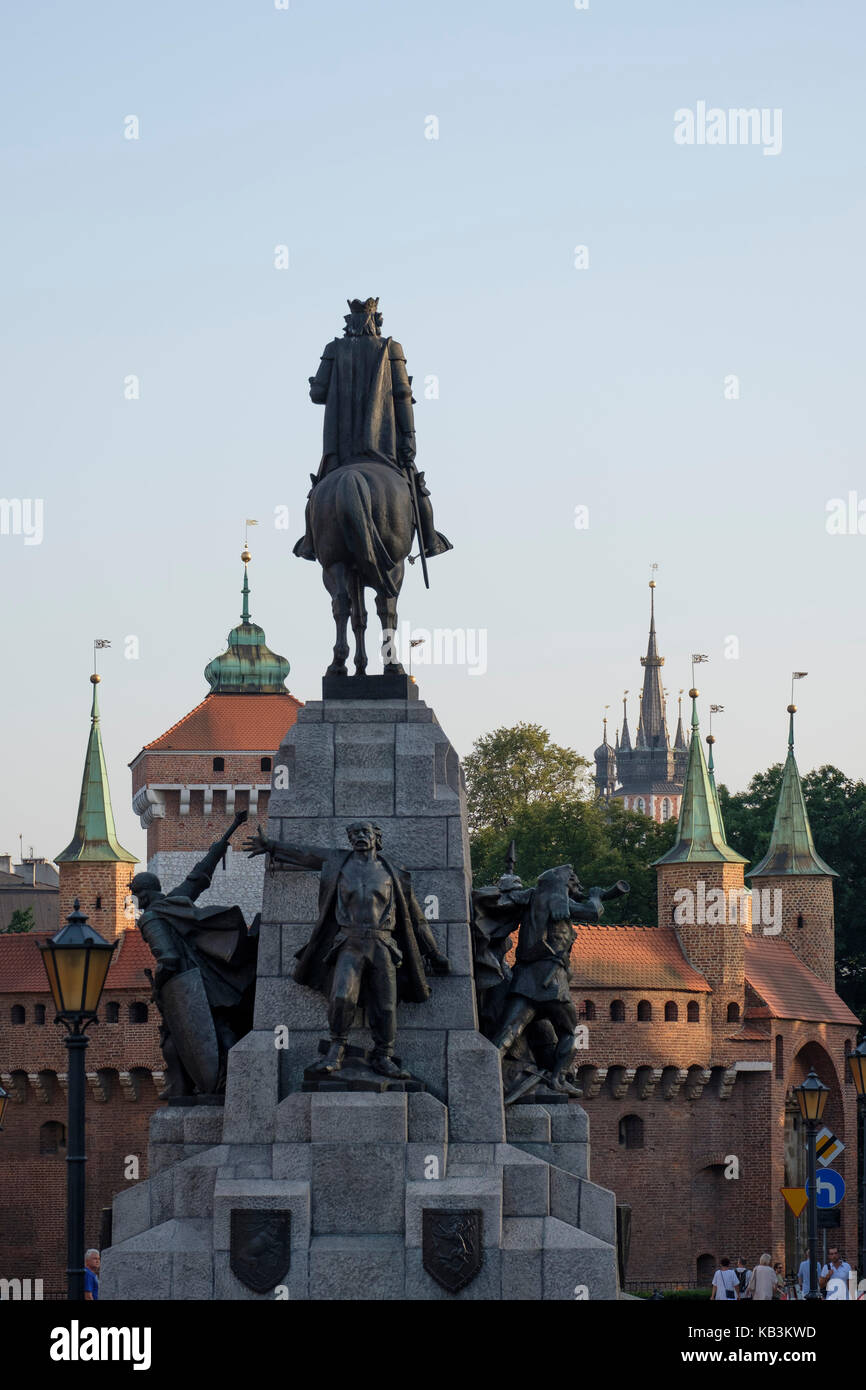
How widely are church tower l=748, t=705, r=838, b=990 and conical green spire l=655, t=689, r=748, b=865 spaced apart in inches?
114

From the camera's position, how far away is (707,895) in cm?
6650

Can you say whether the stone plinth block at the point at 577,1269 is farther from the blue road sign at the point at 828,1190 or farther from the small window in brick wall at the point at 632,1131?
the small window in brick wall at the point at 632,1131

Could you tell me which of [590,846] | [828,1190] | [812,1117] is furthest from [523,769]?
[812,1117]

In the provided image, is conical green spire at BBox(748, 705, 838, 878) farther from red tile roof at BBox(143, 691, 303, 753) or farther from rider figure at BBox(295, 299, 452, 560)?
rider figure at BBox(295, 299, 452, 560)

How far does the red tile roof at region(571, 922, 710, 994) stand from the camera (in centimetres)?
6284

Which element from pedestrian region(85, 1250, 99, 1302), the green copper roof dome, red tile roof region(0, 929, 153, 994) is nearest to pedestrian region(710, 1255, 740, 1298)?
pedestrian region(85, 1250, 99, 1302)

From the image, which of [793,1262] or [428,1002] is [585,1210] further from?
[793,1262]

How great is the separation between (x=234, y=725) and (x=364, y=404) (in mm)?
54195

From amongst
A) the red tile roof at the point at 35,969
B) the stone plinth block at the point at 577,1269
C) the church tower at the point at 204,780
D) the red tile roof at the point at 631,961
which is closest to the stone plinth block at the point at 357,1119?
the stone plinth block at the point at 577,1269

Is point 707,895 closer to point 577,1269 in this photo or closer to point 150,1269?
point 577,1269

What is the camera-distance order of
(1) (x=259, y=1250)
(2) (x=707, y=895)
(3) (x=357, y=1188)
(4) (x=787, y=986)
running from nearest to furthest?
(1) (x=259, y=1250) → (3) (x=357, y=1188) → (2) (x=707, y=895) → (4) (x=787, y=986)
